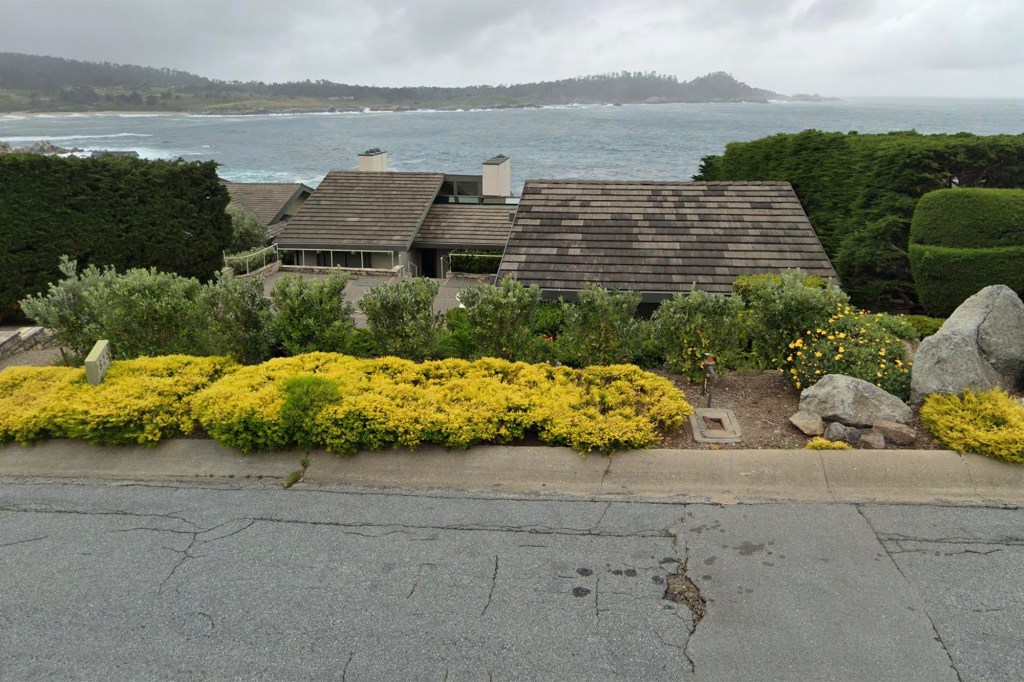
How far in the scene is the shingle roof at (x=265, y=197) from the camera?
114 feet

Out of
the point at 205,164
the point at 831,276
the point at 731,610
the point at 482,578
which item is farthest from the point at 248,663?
the point at 205,164

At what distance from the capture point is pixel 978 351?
824 cm

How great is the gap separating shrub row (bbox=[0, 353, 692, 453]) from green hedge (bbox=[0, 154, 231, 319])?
1202 centimetres

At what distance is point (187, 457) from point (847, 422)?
25.9 feet

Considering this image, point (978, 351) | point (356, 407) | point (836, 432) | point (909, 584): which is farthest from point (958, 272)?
point (356, 407)

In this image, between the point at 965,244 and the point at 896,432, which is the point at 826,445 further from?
the point at 965,244

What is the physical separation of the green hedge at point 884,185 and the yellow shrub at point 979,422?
408 inches

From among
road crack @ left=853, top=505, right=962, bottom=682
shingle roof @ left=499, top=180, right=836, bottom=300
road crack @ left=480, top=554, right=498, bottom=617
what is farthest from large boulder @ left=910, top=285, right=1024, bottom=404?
road crack @ left=480, top=554, right=498, bottom=617

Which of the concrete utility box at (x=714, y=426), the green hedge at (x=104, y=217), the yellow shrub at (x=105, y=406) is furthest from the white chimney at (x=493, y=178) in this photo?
the concrete utility box at (x=714, y=426)

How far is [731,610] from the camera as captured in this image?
17.2 feet

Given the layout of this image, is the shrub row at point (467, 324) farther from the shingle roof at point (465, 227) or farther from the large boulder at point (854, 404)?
the shingle roof at point (465, 227)

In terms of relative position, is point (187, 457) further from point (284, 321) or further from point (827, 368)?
point (827, 368)

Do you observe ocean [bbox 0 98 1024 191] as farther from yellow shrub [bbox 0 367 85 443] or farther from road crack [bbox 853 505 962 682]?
road crack [bbox 853 505 962 682]

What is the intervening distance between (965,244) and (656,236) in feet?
20.7
